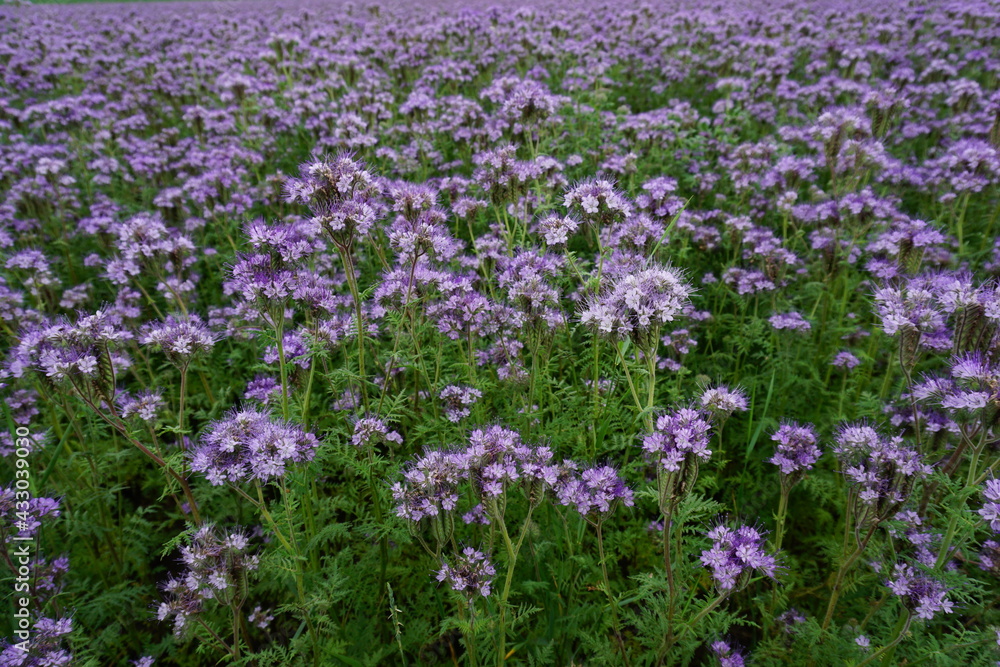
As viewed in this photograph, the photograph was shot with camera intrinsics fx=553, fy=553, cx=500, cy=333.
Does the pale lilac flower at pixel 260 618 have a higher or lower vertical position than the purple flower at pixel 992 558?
lower

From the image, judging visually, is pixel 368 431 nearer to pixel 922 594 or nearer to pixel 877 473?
pixel 877 473

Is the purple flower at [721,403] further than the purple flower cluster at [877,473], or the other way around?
the purple flower at [721,403]

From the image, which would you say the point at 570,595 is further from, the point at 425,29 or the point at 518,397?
the point at 425,29

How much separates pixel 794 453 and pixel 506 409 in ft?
5.64

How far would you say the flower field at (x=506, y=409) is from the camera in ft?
8.63

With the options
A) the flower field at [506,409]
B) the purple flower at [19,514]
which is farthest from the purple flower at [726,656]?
the purple flower at [19,514]

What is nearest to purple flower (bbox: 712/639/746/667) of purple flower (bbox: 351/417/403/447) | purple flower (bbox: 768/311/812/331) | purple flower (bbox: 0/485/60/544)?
purple flower (bbox: 351/417/403/447)

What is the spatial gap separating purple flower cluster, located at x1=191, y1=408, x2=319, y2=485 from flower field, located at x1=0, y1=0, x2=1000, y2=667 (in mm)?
17

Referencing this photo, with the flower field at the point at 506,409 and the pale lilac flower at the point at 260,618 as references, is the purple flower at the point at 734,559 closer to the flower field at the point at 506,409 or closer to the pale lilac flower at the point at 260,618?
→ the flower field at the point at 506,409

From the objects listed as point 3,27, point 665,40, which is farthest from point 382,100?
point 3,27

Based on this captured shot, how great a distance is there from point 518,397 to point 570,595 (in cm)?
125

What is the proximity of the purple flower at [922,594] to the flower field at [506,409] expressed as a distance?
0.01 meters

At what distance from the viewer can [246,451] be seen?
2621 millimetres

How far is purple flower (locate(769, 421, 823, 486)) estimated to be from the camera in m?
2.92
